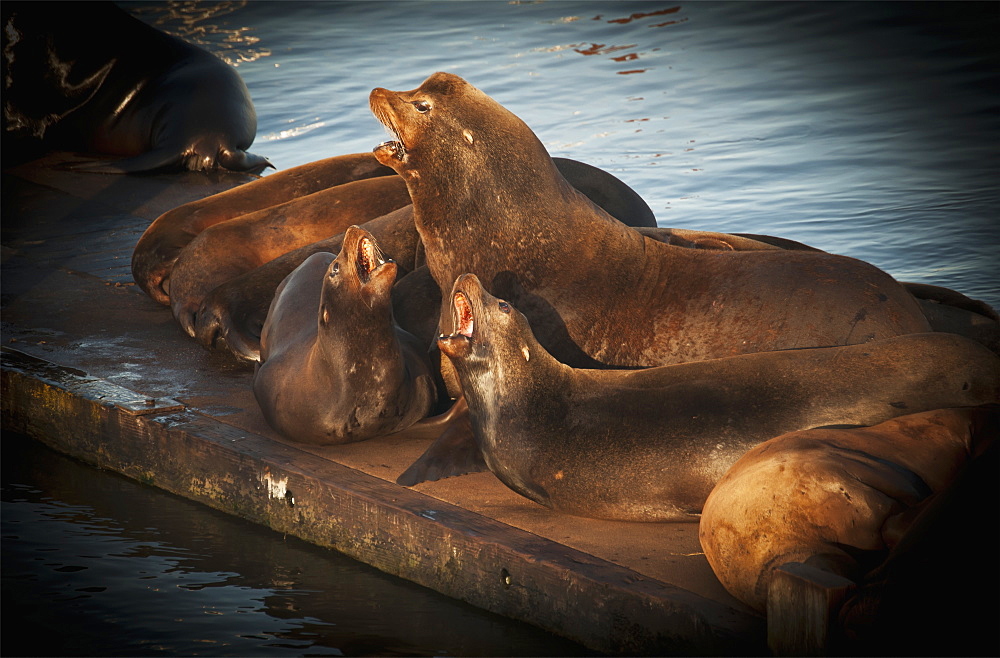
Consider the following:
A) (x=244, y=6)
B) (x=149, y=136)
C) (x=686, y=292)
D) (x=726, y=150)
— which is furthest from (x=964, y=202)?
(x=244, y=6)

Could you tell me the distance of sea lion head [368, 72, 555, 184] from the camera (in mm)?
4824

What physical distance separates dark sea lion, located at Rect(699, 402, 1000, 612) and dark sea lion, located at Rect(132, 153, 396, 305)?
13.1 ft

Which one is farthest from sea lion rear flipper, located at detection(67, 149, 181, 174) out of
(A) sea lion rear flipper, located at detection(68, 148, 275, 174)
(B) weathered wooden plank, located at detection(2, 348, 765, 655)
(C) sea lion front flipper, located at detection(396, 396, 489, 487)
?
(C) sea lion front flipper, located at detection(396, 396, 489, 487)

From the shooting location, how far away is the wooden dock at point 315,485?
3.53 metres

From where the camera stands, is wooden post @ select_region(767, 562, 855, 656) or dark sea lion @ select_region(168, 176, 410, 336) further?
dark sea lion @ select_region(168, 176, 410, 336)

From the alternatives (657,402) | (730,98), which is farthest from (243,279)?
(730,98)

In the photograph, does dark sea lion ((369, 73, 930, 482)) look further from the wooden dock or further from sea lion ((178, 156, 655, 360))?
sea lion ((178, 156, 655, 360))

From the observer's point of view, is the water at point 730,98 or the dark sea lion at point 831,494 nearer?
the dark sea lion at point 831,494

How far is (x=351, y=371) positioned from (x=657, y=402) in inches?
51.2

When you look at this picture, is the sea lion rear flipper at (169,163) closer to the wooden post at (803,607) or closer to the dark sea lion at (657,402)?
the dark sea lion at (657,402)

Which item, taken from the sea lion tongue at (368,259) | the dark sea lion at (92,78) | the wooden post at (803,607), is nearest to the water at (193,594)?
the wooden post at (803,607)

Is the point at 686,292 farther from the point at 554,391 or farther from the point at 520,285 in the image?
the point at 554,391

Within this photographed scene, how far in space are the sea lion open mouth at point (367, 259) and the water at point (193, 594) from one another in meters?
1.06

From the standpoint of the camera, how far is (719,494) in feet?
11.6
